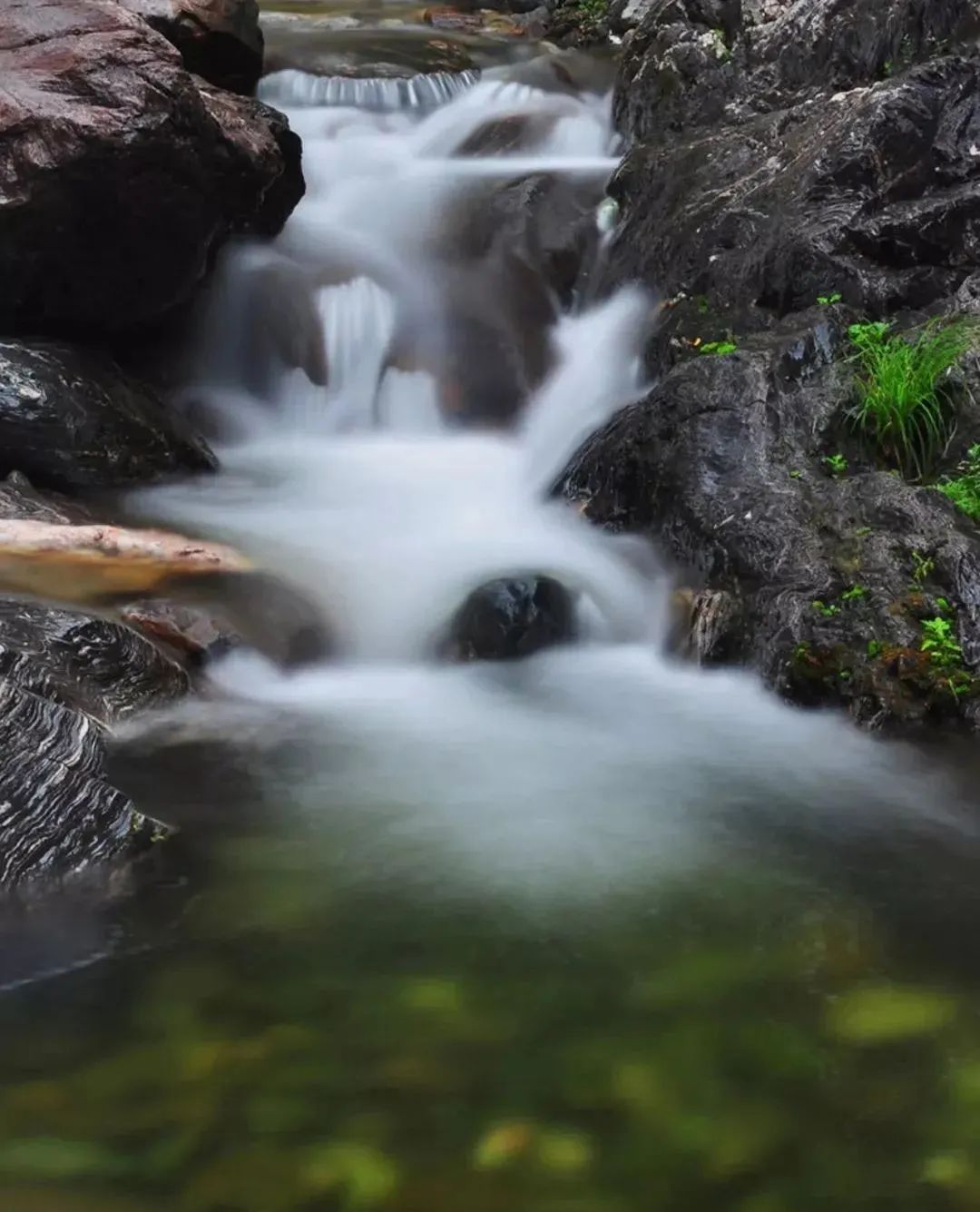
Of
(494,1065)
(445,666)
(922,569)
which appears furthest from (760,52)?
(494,1065)

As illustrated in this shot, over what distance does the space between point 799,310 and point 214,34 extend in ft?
15.4

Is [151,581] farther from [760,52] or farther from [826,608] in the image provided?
[760,52]

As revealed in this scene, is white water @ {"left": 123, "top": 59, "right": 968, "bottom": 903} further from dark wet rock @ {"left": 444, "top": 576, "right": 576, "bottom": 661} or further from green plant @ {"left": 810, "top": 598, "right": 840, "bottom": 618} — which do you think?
green plant @ {"left": 810, "top": 598, "right": 840, "bottom": 618}

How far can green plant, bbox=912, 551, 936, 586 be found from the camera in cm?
483

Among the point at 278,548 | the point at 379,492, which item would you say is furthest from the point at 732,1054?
the point at 379,492

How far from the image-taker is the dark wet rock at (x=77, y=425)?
6359mm

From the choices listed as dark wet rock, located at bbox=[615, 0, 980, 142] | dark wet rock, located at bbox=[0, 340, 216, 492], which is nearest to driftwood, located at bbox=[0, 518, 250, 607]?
dark wet rock, located at bbox=[0, 340, 216, 492]

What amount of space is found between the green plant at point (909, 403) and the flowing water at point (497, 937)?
1.31 meters

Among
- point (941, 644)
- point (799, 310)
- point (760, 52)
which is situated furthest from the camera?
point (760, 52)

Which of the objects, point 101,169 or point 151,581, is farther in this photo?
point 101,169

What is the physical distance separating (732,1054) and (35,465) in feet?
16.9

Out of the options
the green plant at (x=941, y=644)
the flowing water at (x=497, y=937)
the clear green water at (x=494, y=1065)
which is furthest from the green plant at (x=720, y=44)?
the clear green water at (x=494, y=1065)

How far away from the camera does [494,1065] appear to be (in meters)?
2.54

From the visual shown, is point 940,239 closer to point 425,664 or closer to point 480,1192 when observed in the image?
point 425,664
